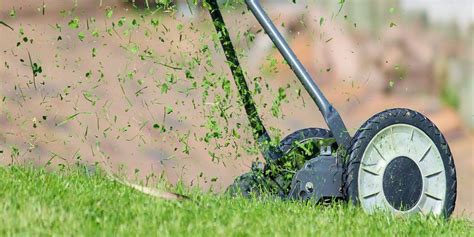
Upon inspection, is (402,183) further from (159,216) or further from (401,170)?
(159,216)

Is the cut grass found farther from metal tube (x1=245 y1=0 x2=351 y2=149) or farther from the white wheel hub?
metal tube (x1=245 y1=0 x2=351 y2=149)

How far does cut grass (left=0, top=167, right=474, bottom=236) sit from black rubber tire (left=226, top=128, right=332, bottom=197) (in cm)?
43

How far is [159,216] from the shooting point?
395 cm

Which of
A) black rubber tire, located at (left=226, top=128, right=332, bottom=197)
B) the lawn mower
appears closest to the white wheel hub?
the lawn mower

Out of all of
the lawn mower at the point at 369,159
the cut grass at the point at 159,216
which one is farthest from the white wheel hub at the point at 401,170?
the cut grass at the point at 159,216

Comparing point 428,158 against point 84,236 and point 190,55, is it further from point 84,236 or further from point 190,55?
point 84,236

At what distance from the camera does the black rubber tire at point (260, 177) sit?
5453 mm

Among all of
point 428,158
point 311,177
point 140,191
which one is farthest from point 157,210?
point 428,158

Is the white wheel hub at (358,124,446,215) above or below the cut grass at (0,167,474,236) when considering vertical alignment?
above

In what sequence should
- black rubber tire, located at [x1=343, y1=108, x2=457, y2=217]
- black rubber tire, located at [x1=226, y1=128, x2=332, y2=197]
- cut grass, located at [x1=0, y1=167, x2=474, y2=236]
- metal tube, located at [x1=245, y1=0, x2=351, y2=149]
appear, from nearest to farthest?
cut grass, located at [x1=0, y1=167, x2=474, y2=236], black rubber tire, located at [x1=343, y1=108, x2=457, y2=217], metal tube, located at [x1=245, y1=0, x2=351, y2=149], black rubber tire, located at [x1=226, y1=128, x2=332, y2=197]

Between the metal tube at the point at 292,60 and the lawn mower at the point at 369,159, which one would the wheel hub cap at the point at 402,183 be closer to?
the lawn mower at the point at 369,159

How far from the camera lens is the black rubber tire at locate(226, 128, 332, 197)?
5.45 meters

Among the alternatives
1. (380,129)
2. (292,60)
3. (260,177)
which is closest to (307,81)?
(292,60)

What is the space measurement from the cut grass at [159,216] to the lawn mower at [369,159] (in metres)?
0.14
